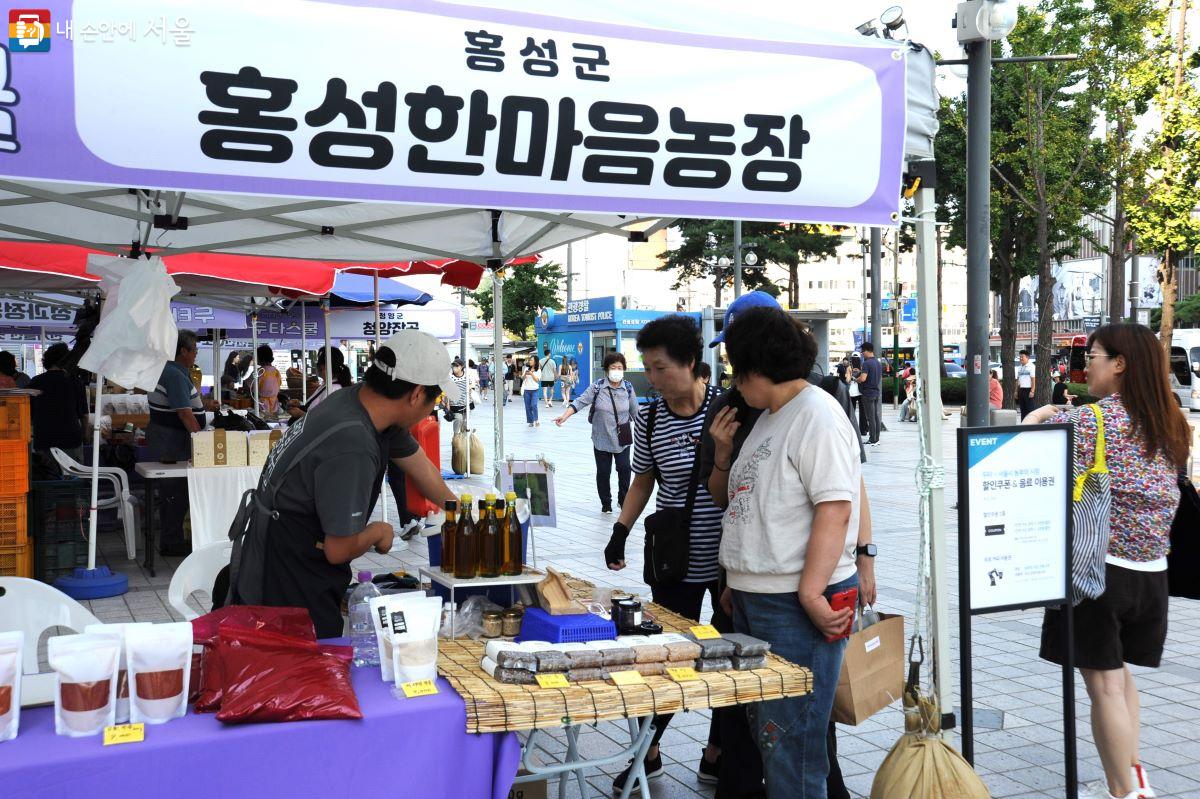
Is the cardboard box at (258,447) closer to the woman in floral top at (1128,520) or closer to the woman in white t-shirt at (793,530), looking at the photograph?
the woman in white t-shirt at (793,530)

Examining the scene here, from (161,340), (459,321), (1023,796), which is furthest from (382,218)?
(459,321)

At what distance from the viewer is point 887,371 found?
4472 centimetres

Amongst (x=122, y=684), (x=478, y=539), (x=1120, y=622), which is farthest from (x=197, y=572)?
(x=1120, y=622)

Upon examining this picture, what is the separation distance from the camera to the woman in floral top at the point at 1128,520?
3.67m

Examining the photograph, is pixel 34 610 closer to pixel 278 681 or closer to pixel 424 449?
pixel 278 681

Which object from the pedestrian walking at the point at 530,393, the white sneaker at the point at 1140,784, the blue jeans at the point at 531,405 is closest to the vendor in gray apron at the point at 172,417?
the white sneaker at the point at 1140,784

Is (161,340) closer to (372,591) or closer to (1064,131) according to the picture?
(372,591)

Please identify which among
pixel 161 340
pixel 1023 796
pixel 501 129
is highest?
pixel 501 129

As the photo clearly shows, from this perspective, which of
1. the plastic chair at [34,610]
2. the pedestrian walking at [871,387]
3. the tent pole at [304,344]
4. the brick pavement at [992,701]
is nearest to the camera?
the plastic chair at [34,610]

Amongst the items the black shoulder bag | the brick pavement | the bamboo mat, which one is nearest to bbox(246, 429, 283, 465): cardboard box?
the brick pavement

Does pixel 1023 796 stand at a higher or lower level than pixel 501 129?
lower

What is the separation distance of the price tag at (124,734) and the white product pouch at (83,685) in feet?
0.15

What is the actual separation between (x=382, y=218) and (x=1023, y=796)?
4.44 meters

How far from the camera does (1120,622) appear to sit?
12.4 ft
